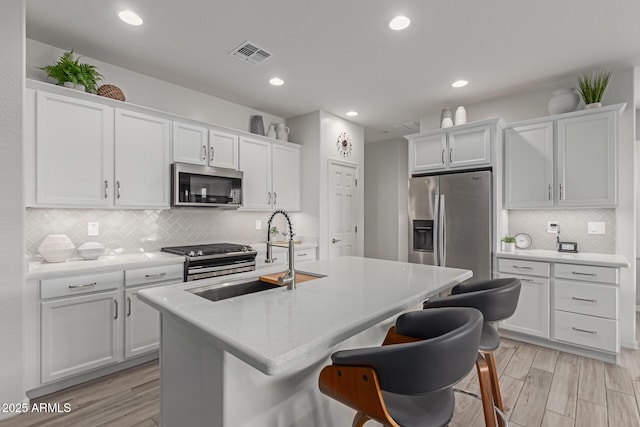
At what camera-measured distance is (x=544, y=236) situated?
3.56 meters

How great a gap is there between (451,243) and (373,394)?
2.99 m

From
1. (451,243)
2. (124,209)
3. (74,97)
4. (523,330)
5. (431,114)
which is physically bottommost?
(523,330)

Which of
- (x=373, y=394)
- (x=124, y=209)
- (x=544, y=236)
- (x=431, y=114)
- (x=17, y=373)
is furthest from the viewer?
(x=431, y=114)

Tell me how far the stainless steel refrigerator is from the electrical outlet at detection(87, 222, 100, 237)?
11.4 ft

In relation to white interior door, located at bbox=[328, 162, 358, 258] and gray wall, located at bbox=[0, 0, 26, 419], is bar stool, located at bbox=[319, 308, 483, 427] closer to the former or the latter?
gray wall, located at bbox=[0, 0, 26, 419]

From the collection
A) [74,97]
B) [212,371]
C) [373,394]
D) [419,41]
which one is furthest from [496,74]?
[74,97]

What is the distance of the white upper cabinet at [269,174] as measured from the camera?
3908mm

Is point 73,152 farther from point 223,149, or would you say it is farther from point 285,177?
point 285,177

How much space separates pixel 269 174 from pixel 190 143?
43.5 inches

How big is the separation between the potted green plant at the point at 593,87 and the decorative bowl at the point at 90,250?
4.84 m

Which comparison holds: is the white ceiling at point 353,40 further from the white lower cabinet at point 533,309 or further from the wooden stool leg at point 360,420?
the wooden stool leg at point 360,420

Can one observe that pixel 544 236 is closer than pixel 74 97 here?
No

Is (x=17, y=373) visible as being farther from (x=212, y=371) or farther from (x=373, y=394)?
(x=373, y=394)

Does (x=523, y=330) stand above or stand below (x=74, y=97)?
below
